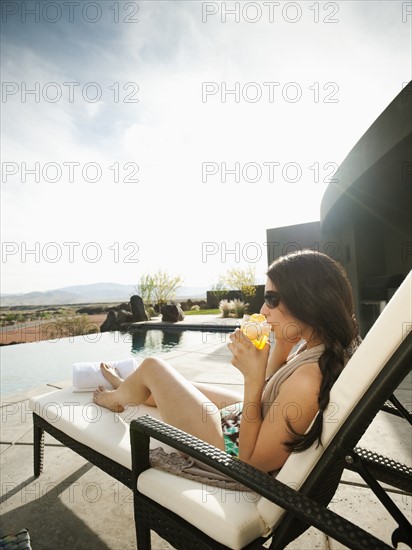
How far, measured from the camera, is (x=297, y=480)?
96cm

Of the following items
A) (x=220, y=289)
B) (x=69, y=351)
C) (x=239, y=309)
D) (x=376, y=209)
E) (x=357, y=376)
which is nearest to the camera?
(x=357, y=376)

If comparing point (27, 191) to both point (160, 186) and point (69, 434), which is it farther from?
point (69, 434)

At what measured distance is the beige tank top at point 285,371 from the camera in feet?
3.71

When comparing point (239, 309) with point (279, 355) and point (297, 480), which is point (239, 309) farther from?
point (297, 480)

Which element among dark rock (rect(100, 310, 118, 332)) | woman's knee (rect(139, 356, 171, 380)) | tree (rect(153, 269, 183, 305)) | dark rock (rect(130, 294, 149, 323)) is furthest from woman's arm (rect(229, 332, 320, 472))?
tree (rect(153, 269, 183, 305))

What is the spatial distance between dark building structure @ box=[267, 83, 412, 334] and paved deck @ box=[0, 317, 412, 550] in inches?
141

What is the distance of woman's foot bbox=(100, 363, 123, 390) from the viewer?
217cm

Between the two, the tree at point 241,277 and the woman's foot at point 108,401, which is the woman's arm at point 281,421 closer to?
the woman's foot at point 108,401

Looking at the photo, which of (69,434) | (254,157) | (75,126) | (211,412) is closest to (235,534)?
(211,412)

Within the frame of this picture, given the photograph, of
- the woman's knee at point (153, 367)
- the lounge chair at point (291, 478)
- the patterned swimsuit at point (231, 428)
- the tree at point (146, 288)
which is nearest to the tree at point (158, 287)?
the tree at point (146, 288)

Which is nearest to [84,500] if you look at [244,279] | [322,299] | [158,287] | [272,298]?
[272,298]

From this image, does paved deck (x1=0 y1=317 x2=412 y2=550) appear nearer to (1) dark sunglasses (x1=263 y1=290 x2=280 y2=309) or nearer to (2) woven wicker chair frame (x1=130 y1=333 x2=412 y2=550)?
(2) woven wicker chair frame (x1=130 y1=333 x2=412 y2=550)

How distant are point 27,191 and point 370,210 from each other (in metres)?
7.42

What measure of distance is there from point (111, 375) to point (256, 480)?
1540 mm
